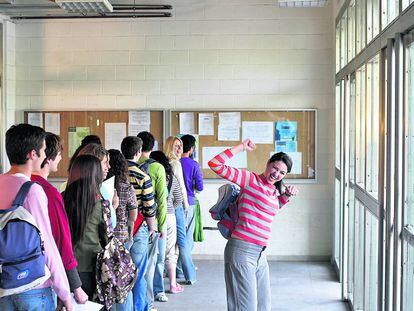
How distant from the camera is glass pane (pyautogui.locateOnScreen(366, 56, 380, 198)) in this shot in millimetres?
4145

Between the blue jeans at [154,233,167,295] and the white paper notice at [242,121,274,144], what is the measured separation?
239 centimetres

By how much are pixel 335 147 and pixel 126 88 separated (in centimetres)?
266

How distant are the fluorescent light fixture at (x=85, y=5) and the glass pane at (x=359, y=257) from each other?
3.15 metres

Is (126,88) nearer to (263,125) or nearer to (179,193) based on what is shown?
(263,125)

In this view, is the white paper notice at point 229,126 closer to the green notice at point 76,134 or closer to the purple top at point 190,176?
the purple top at point 190,176

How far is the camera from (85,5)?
6.21 m

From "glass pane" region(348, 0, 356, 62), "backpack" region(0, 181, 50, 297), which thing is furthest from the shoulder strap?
"glass pane" region(348, 0, 356, 62)

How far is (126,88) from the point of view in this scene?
7.76 meters

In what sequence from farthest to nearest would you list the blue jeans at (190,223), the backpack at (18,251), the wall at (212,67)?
the wall at (212,67), the blue jeans at (190,223), the backpack at (18,251)

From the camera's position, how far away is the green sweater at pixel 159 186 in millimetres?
5135

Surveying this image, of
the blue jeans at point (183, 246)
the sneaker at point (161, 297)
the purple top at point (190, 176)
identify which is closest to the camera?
the sneaker at point (161, 297)

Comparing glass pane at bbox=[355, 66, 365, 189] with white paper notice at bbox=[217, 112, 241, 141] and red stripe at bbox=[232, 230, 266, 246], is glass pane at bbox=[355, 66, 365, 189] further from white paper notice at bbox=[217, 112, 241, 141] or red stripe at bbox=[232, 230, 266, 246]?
white paper notice at bbox=[217, 112, 241, 141]

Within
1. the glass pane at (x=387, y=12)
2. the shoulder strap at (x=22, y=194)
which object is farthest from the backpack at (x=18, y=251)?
the glass pane at (x=387, y=12)

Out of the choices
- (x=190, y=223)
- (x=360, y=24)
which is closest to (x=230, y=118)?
(x=190, y=223)
